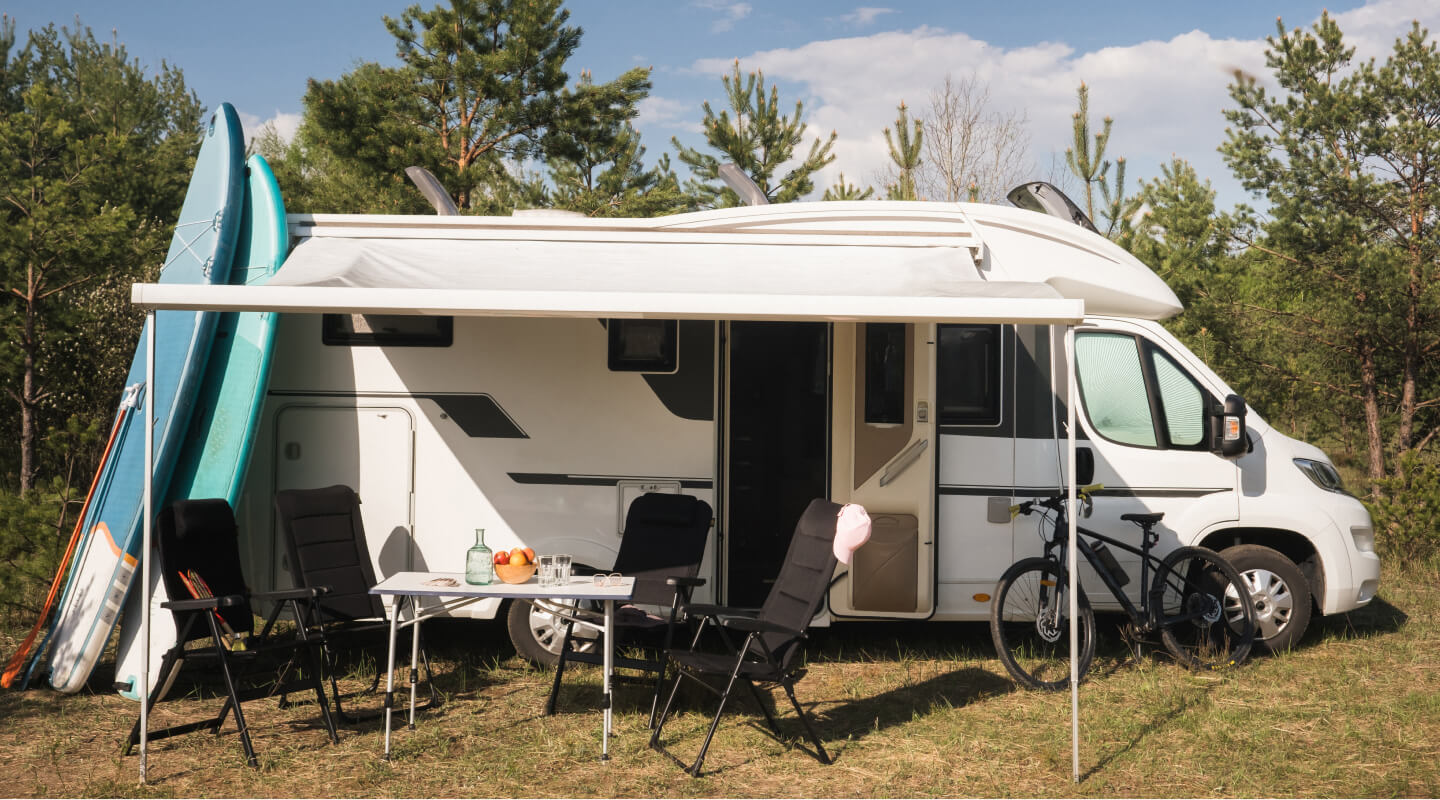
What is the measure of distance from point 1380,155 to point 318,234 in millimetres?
8455

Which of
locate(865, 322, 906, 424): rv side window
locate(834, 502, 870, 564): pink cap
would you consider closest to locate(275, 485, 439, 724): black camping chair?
locate(834, 502, 870, 564): pink cap

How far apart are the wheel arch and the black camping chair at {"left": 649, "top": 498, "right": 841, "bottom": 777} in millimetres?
2356

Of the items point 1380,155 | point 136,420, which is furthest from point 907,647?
point 1380,155

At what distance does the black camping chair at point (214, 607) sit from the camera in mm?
4324

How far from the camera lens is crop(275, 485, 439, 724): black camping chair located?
4.96 meters

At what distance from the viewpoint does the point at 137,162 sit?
49.2 ft

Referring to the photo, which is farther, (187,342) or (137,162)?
(137,162)

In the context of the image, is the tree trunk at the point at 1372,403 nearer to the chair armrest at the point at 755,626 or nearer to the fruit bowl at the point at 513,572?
the chair armrest at the point at 755,626

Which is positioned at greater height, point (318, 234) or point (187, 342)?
point (318, 234)

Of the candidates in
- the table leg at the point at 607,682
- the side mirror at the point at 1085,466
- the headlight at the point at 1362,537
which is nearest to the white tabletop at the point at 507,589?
the table leg at the point at 607,682

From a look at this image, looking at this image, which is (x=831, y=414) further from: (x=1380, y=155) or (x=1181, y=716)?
(x=1380, y=155)

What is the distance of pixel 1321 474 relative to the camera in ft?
19.0

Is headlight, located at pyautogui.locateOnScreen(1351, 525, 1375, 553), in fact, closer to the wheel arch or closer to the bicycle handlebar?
the wheel arch

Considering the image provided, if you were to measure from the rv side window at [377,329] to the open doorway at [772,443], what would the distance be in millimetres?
1502
